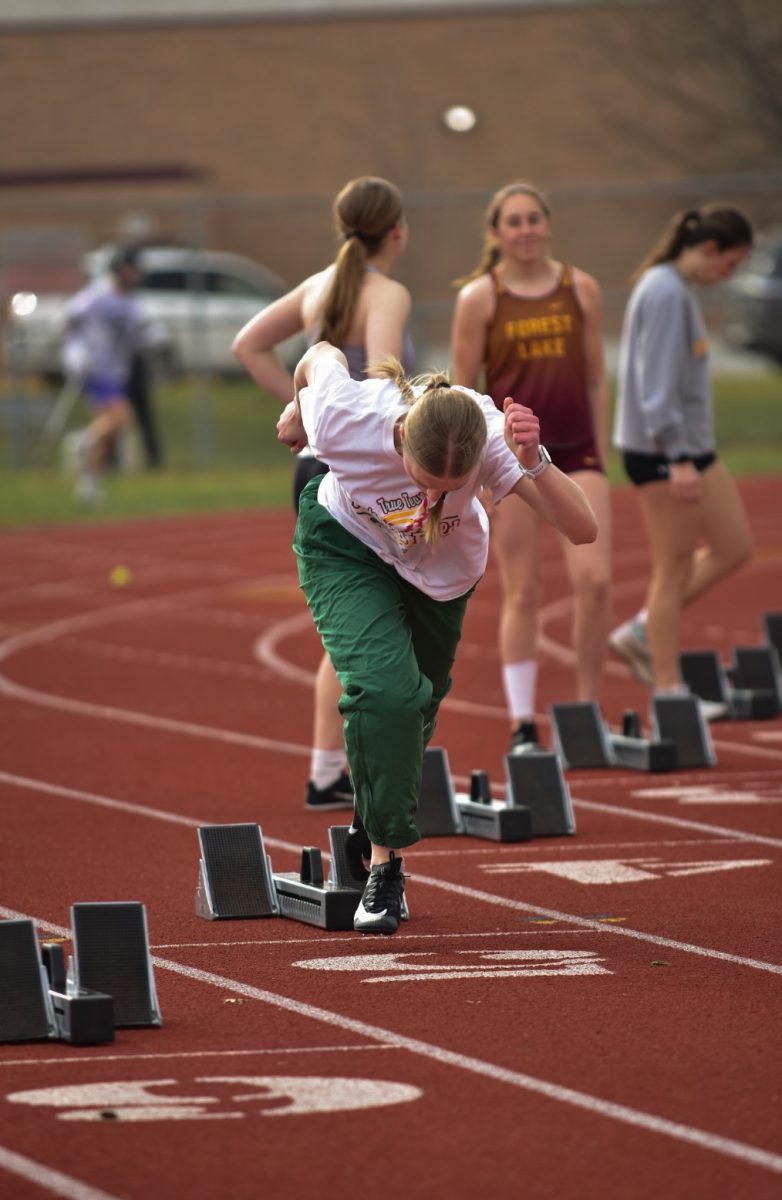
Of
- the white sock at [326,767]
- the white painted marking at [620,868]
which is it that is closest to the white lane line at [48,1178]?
the white painted marking at [620,868]

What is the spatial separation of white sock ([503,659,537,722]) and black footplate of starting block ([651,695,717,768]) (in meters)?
0.53

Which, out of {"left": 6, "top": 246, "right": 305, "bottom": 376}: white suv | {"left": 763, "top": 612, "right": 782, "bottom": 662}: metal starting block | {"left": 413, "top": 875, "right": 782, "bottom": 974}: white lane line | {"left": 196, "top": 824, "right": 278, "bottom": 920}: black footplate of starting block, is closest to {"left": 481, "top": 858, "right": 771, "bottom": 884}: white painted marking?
{"left": 413, "top": 875, "right": 782, "bottom": 974}: white lane line

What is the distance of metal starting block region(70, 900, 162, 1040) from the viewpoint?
203 inches

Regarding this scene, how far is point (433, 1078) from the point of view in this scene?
4691 mm

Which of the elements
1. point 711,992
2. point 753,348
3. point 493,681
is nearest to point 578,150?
point 753,348

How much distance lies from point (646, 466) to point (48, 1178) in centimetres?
547

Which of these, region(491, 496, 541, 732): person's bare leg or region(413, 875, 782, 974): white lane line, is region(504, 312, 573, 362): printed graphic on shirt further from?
region(413, 875, 782, 974): white lane line

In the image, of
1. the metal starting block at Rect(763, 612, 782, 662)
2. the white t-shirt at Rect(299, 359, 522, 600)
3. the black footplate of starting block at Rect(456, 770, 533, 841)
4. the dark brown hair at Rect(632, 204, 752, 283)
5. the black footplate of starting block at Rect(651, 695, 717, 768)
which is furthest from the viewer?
the metal starting block at Rect(763, 612, 782, 662)

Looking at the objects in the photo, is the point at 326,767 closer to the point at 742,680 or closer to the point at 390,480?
the point at 390,480

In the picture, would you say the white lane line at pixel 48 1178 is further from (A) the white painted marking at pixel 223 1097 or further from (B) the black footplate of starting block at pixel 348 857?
(B) the black footplate of starting block at pixel 348 857

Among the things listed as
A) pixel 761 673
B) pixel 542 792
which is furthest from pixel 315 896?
pixel 761 673

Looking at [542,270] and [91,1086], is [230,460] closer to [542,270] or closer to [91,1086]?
[542,270]

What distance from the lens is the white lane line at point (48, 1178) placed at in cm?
400

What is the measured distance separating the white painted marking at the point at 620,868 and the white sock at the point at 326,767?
0.94 meters
